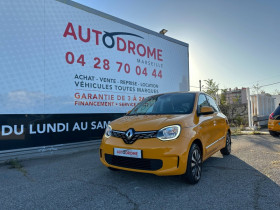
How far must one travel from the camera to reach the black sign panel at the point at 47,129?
5023 millimetres

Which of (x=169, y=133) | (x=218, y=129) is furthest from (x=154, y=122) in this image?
(x=218, y=129)

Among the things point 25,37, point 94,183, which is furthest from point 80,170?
point 25,37

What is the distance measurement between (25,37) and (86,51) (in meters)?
1.63

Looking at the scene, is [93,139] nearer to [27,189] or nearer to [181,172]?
[27,189]

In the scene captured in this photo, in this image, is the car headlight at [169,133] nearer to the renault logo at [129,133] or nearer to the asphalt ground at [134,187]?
the renault logo at [129,133]

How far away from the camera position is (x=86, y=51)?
641cm

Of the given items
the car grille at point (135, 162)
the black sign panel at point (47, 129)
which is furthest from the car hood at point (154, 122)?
the black sign panel at point (47, 129)

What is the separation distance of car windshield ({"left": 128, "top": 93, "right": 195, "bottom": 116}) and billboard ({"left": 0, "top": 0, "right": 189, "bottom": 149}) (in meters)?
2.33

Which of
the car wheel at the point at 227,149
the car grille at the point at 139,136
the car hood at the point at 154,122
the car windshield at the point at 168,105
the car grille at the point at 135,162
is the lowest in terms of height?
the car wheel at the point at 227,149

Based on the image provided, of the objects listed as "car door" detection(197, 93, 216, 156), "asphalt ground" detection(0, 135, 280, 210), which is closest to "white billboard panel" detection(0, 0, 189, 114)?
"asphalt ground" detection(0, 135, 280, 210)

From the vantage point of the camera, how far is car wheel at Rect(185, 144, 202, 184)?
327 cm

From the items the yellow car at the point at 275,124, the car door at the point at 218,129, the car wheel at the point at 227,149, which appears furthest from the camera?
the yellow car at the point at 275,124

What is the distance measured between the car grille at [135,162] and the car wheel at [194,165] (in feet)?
1.57

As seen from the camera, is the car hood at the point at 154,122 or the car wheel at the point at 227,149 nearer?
the car hood at the point at 154,122
